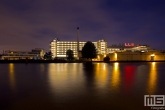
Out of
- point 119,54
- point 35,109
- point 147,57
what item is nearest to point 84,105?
point 35,109

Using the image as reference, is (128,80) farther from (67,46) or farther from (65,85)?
(67,46)

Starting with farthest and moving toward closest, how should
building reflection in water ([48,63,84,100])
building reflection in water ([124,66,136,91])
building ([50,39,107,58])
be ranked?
building ([50,39,107,58]) < building reflection in water ([124,66,136,91]) < building reflection in water ([48,63,84,100])

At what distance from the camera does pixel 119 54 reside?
86.4 meters

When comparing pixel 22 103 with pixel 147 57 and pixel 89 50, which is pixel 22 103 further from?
pixel 147 57

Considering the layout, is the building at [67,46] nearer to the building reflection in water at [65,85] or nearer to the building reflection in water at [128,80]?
the building reflection in water at [128,80]

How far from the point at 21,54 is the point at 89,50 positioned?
147868mm

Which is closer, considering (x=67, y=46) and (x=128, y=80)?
(x=128, y=80)

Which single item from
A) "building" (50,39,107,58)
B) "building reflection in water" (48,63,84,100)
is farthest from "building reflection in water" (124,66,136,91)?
"building" (50,39,107,58)

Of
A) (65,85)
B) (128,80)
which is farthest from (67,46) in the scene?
(65,85)

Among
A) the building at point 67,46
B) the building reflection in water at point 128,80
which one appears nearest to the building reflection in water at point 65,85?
the building reflection in water at point 128,80

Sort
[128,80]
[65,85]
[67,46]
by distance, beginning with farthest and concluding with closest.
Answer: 1. [67,46]
2. [128,80]
3. [65,85]

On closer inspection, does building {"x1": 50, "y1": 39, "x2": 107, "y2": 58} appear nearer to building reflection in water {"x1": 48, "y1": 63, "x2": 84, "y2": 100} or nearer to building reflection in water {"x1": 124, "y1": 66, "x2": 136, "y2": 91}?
building reflection in water {"x1": 124, "y1": 66, "x2": 136, "y2": 91}

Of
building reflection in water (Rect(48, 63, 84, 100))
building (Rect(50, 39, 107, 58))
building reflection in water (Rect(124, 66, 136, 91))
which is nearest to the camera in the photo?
building reflection in water (Rect(48, 63, 84, 100))

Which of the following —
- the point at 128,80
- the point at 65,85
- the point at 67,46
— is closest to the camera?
the point at 65,85
